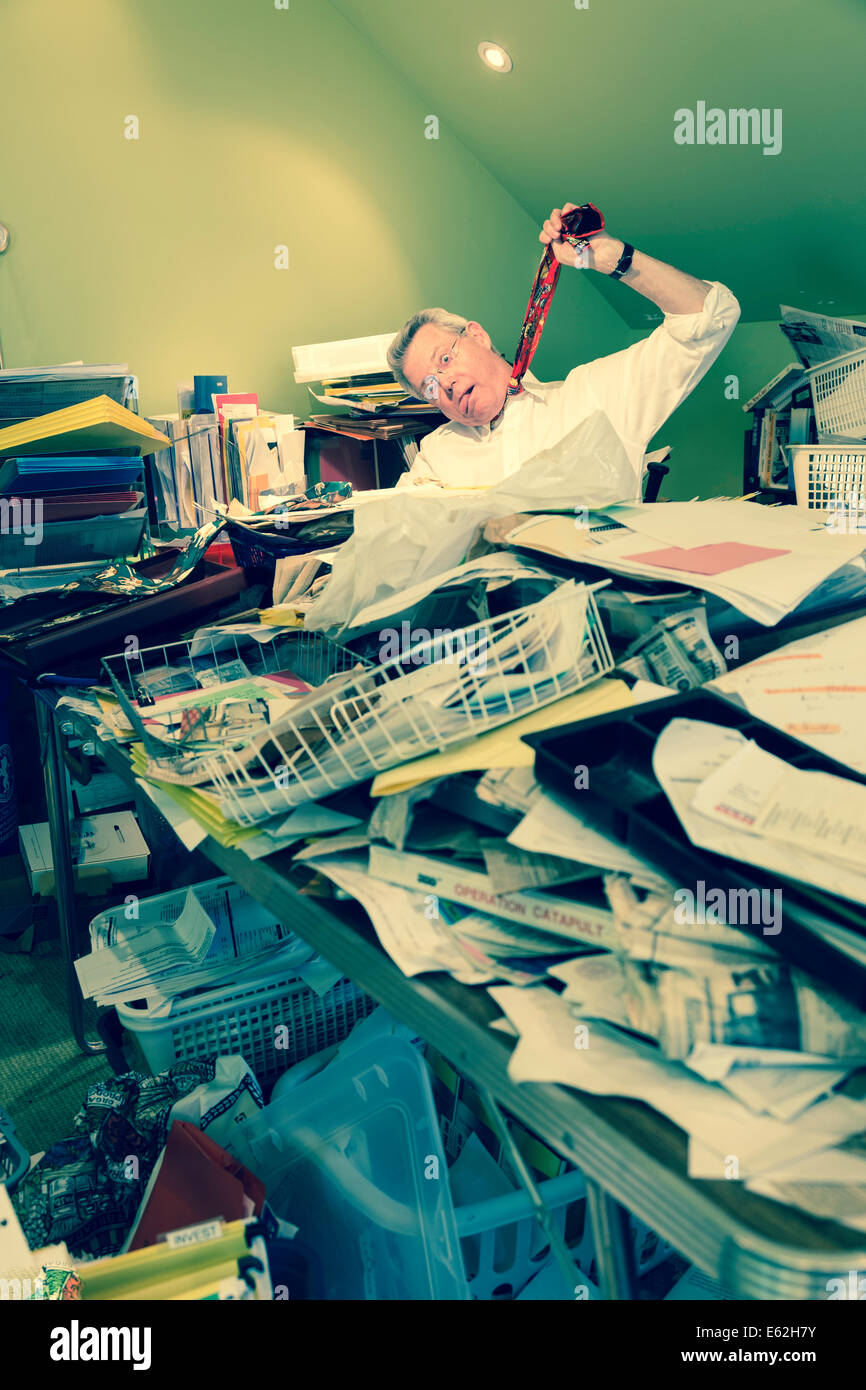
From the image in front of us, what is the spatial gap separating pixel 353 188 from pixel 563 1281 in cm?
280

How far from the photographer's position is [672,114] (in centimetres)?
203

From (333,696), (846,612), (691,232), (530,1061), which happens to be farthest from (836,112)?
(530,1061)

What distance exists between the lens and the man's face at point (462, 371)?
214 cm

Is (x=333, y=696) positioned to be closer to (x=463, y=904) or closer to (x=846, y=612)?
(x=463, y=904)

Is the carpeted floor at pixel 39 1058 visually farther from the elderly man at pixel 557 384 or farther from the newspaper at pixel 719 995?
the elderly man at pixel 557 384

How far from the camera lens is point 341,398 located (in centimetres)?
239

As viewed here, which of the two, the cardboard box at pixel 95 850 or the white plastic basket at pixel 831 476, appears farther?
the cardboard box at pixel 95 850

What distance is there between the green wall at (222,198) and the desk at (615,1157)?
219cm

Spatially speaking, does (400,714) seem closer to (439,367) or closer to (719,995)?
(719,995)

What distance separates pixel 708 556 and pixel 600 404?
1500mm

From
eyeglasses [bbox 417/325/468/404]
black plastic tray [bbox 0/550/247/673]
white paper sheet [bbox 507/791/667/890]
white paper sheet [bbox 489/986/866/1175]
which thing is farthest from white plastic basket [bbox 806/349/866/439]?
white paper sheet [bbox 489/986/866/1175]

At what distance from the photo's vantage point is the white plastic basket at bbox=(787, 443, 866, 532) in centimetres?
141

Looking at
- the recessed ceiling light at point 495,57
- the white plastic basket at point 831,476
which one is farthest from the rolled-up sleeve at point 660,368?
the recessed ceiling light at point 495,57

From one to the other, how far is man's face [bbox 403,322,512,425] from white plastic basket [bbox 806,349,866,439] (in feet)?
2.49
